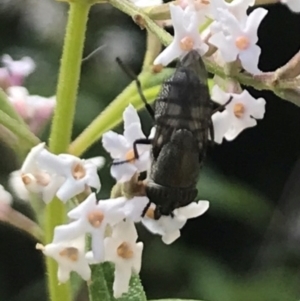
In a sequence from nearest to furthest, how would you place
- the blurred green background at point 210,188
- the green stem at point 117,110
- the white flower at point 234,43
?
the white flower at point 234,43, the green stem at point 117,110, the blurred green background at point 210,188

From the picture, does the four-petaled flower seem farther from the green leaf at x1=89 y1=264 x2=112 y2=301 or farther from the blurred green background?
the blurred green background

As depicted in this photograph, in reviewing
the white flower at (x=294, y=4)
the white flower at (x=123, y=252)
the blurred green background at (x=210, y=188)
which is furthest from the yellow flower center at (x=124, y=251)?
the blurred green background at (x=210, y=188)

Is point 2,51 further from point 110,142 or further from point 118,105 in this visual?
point 110,142

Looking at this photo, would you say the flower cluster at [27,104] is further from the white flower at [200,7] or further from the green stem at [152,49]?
the white flower at [200,7]

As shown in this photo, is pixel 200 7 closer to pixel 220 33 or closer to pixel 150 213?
pixel 220 33

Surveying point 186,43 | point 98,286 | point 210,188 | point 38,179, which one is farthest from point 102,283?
point 210,188

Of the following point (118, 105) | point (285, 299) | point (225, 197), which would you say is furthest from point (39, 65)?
point (118, 105)
